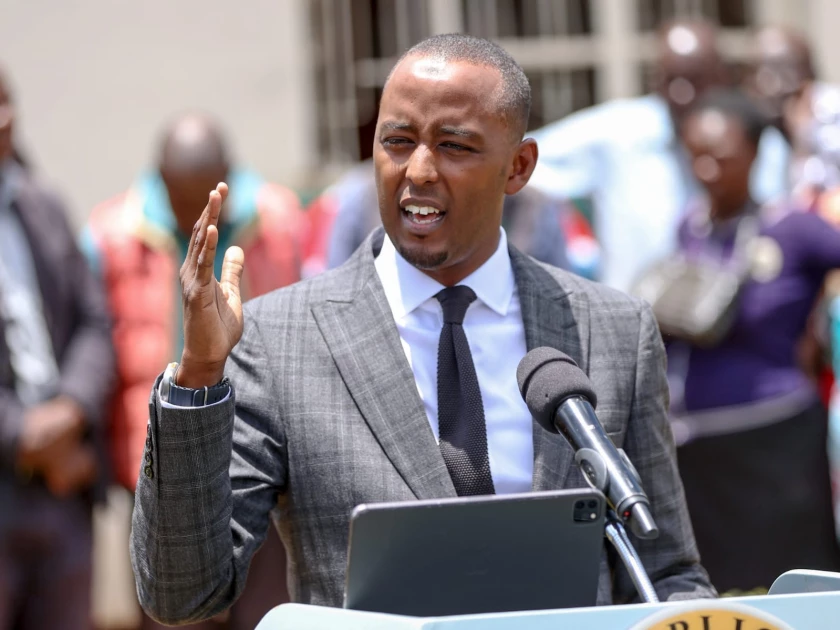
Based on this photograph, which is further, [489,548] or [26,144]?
[26,144]

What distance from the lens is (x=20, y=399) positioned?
545cm

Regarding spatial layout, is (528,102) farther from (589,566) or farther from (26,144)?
(26,144)

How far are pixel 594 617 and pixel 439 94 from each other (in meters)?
1.19

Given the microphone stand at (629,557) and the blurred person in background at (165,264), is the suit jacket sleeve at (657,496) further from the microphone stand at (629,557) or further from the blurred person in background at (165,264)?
the blurred person in background at (165,264)

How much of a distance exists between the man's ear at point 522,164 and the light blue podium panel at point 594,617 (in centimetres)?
→ 121

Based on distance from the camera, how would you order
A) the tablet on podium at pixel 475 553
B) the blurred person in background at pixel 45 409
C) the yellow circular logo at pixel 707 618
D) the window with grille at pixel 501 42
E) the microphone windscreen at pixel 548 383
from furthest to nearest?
the window with grille at pixel 501 42 < the blurred person in background at pixel 45 409 < the microphone windscreen at pixel 548 383 < the tablet on podium at pixel 475 553 < the yellow circular logo at pixel 707 618

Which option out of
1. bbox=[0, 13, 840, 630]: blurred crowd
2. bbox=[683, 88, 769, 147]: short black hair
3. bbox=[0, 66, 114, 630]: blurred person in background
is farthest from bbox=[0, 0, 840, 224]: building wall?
bbox=[683, 88, 769, 147]: short black hair

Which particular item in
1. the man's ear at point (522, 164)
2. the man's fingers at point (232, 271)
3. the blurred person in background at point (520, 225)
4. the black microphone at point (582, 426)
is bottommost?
the blurred person in background at point (520, 225)

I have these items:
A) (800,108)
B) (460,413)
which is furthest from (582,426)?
(800,108)

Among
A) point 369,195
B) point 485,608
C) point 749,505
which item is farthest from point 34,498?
point 485,608

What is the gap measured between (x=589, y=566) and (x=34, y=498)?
11.0 feet

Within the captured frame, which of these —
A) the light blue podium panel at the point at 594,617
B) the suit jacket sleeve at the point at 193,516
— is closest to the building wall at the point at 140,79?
the suit jacket sleeve at the point at 193,516

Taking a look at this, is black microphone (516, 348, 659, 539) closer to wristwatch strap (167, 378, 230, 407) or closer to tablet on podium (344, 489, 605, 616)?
tablet on podium (344, 489, 605, 616)

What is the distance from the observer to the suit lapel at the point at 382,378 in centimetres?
297
